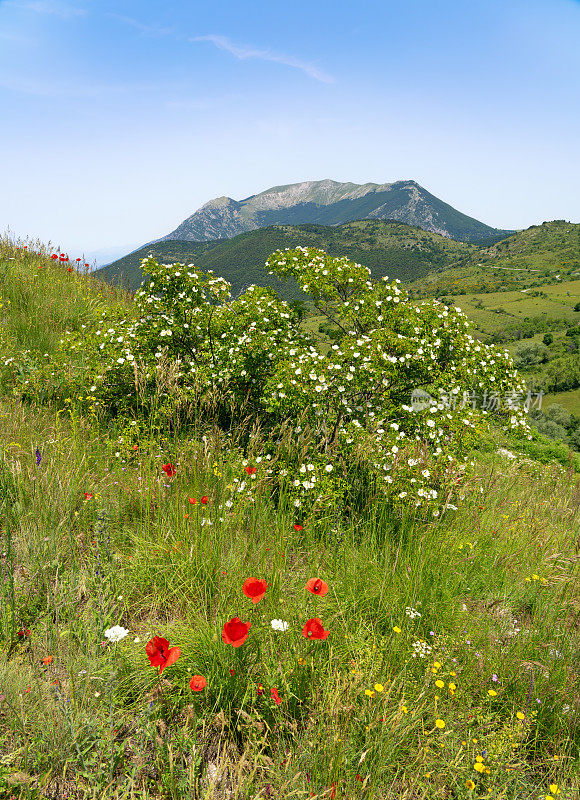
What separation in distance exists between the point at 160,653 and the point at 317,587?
72cm

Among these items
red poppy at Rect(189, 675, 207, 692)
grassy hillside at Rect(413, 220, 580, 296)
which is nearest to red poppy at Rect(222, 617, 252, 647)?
red poppy at Rect(189, 675, 207, 692)

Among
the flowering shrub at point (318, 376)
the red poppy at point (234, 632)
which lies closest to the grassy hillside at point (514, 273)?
the flowering shrub at point (318, 376)

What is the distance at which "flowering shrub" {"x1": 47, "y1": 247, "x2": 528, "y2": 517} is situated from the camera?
3691 mm

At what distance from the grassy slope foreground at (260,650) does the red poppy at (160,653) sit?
149 millimetres

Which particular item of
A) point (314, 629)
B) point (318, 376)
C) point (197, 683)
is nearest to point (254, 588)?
point (314, 629)

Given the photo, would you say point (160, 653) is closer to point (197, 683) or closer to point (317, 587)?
point (197, 683)

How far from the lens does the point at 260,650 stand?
1.97m

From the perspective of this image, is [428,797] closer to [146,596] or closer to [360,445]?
[146,596]

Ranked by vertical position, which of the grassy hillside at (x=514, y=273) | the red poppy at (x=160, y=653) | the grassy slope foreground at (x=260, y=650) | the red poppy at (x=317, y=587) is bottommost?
the grassy slope foreground at (x=260, y=650)

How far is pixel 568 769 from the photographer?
191 cm

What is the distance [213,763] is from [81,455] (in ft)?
8.97

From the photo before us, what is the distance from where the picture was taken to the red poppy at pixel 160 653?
1582 mm

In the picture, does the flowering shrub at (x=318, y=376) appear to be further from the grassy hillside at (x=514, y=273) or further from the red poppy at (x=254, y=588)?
the grassy hillside at (x=514, y=273)

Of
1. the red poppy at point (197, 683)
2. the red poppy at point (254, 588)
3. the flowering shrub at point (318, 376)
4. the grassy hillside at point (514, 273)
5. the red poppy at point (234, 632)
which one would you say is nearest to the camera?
the red poppy at point (197, 683)
